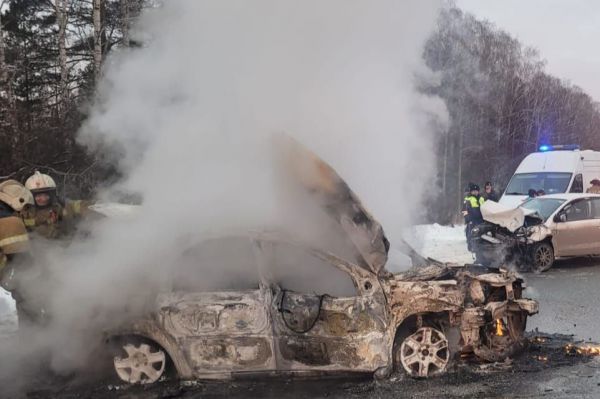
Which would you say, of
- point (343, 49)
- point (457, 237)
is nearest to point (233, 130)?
point (343, 49)

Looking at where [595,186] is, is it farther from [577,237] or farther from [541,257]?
[541,257]

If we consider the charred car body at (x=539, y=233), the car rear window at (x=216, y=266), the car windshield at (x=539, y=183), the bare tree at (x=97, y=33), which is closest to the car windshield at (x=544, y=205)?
the charred car body at (x=539, y=233)

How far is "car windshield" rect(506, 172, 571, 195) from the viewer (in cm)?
1485

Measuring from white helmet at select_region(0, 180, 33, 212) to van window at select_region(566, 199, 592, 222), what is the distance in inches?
397

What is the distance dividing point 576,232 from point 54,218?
9879 millimetres

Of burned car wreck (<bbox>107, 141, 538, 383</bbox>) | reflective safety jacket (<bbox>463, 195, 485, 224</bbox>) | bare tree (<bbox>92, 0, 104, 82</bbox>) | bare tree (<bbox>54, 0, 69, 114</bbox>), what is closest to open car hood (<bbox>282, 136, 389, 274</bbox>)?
burned car wreck (<bbox>107, 141, 538, 383</bbox>)

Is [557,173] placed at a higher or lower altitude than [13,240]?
higher

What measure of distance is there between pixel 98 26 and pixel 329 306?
46.2 feet

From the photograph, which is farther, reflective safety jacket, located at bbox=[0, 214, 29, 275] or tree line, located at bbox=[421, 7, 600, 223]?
tree line, located at bbox=[421, 7, 600, 223]

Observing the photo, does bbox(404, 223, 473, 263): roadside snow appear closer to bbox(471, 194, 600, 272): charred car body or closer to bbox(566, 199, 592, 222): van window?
bbox(471, 194, 600, 272): charred car body

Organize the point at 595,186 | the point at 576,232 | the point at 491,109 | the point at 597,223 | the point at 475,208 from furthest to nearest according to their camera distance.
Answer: the point at 491,109
the point at 595,186
the point at 475,208
the point at 597,223
the point at 576,232

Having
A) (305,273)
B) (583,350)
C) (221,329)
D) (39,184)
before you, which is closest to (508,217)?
(583,350)

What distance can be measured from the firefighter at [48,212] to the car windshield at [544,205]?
29.9 ft

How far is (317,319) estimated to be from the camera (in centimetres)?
512
